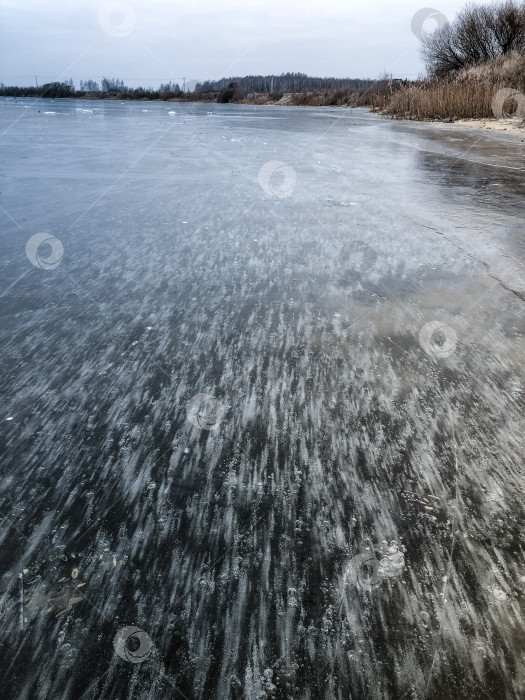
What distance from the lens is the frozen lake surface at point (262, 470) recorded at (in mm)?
972

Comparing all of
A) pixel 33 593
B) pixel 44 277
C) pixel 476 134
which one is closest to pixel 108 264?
pixel 44 277

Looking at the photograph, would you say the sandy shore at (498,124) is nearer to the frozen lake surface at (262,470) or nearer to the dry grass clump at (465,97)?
the dry grass clump at (465,97)

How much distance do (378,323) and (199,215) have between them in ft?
8.12

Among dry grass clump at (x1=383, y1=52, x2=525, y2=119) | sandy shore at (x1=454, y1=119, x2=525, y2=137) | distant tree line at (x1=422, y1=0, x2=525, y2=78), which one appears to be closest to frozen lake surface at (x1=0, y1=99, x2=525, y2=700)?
sandy shore at (x1=454, y1=119, x2=525, y2=137)

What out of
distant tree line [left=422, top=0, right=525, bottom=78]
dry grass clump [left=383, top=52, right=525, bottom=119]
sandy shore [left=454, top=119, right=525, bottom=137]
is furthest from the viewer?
distant tree line [left=422, top=0, right=525, bottom=78]

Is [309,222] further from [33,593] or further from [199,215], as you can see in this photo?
[33,593]

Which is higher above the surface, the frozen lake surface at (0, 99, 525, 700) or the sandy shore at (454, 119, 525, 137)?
the sandy shore at (454, 119, 525, 137)

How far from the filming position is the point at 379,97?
25141 mm

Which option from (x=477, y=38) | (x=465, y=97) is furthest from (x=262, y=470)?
(x=477, y=38)

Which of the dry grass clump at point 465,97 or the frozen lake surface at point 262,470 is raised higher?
the dry grass clump at point 465,97

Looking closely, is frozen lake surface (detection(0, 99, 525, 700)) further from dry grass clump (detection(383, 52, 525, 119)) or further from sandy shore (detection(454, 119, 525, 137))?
dry grass clump (detection(383, 52, 525, 119))

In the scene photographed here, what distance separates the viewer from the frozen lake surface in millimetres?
972

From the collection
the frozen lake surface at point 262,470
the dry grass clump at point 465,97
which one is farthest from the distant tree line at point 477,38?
the frozen lake surface at point 262,470

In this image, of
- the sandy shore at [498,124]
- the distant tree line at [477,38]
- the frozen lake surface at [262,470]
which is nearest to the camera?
the frozen lake surface at [262,470]
